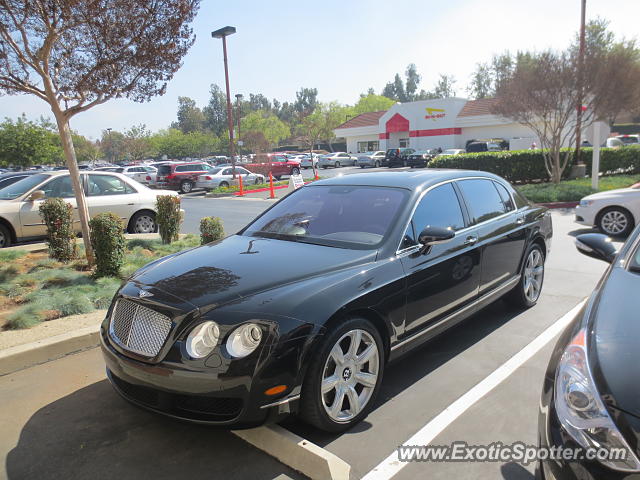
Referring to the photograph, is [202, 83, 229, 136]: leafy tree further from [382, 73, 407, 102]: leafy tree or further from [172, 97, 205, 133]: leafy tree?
[382, 73, 407, 102]: leafy tree

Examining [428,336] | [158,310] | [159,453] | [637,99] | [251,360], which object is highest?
[637,99]

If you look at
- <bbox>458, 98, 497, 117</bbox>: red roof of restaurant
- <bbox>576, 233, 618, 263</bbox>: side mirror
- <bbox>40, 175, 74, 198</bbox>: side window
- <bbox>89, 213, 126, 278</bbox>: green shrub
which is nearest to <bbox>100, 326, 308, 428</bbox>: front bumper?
<bbox>576, 233, 618, 263</bbox>: side mirror

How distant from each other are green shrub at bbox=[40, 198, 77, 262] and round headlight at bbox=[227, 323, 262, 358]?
18.0ft

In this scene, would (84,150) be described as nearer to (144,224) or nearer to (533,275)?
(144,224)

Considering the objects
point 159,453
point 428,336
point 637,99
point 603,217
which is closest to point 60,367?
point 159,453

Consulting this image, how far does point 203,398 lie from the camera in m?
2.59

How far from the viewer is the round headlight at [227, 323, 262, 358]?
102 inches

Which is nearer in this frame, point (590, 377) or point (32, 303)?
point (590, 377)

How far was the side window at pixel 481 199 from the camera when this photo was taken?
14.6 feet

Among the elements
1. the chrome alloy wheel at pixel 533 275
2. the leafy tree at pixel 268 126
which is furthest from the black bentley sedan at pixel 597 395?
the leafy tree at pixel 268 126

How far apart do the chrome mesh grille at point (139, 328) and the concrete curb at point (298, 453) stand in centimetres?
78

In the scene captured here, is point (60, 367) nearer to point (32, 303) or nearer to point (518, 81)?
point (32, 303)

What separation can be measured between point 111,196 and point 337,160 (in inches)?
1375

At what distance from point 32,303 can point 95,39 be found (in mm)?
3518
